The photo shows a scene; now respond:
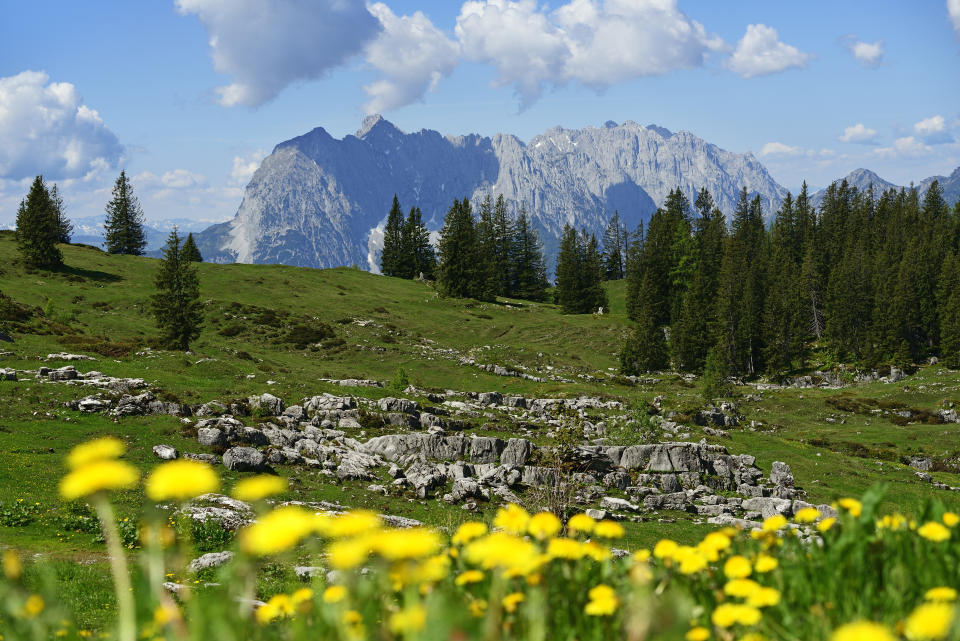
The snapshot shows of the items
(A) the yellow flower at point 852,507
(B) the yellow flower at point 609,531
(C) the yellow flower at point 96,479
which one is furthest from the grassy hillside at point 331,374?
(C) the yellow flower at point 96,479

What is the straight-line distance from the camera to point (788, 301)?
258 feet

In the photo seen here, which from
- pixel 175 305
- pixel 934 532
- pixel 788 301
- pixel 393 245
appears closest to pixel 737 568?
pixel 934 532

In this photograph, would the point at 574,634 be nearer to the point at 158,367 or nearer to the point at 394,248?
the point at 158,367

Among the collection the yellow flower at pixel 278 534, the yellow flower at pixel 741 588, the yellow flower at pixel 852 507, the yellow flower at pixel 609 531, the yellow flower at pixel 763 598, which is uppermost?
the yellow flower at pixel 278 534

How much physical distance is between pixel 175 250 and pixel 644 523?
38.2 metres

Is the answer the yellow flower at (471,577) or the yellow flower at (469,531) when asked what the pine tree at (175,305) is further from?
the yellow flower at (471,577)

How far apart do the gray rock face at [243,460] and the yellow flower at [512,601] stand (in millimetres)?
19441

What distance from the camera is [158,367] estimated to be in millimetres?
31625

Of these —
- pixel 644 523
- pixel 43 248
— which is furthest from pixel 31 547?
pixel 43 248

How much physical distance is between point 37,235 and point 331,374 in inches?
1708

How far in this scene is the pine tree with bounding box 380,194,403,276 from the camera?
117m

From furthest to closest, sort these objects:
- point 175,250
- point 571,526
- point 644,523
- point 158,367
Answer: point 175,250 < point 158,367 < point 644,523 < point 571,526

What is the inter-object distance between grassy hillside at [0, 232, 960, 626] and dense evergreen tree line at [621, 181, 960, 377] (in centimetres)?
634

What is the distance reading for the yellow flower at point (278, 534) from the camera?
194 centimetres
